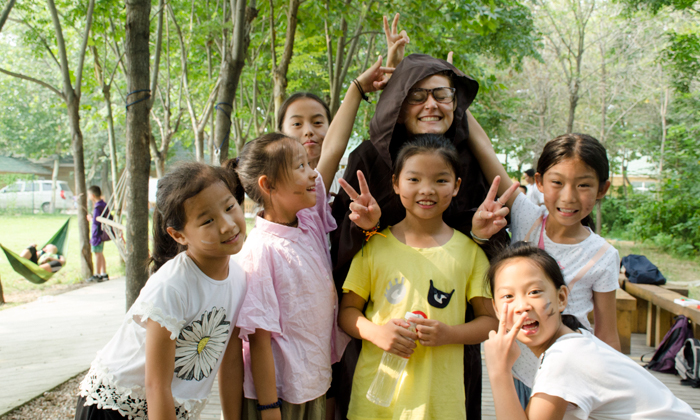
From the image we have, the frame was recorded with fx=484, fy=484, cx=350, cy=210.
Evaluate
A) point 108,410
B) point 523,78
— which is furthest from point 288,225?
point 523,78

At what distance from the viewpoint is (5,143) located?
30.1m

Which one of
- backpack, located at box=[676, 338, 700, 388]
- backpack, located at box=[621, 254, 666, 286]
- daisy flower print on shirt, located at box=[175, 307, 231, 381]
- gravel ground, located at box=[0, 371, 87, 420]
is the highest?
daisy flower print on shirt, located at box=[175, 307, 231, 381]

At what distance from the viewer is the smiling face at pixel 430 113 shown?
6.25ft

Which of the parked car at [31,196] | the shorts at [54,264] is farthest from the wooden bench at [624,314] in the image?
the parked car at [31,196]

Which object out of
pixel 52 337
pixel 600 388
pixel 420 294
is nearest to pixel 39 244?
pixel 52 337

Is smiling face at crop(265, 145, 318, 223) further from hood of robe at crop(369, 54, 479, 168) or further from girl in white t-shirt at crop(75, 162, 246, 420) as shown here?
hood of robe at crop(369, 54, 479, 168)

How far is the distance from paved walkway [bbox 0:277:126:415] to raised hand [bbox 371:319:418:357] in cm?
311

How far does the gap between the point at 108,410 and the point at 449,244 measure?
4.38 feet

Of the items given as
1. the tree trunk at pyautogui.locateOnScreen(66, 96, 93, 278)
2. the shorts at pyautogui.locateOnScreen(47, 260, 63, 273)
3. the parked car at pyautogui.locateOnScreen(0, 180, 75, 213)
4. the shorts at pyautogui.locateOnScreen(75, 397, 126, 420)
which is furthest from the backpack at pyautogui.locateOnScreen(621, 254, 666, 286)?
the parked car at pyautogui.locateOnScreen(0, 180, 75, 213)

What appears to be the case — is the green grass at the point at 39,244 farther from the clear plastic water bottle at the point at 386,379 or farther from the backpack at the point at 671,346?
the backpack at the point at 671,346

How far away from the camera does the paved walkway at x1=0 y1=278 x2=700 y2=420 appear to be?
375cm

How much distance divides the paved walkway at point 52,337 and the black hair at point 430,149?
3342 mm

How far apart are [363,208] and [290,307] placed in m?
0.45

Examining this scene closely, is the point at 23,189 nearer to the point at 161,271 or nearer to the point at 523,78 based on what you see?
the point at 523,78
